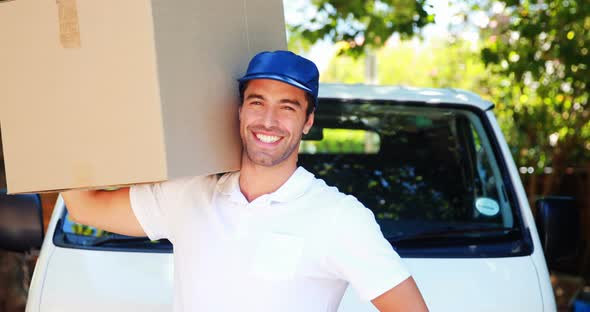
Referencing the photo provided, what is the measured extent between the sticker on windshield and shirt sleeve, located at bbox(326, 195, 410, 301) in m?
1.41

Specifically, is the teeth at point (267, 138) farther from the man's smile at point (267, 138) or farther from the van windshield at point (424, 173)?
the van windshield at point (424, 173)

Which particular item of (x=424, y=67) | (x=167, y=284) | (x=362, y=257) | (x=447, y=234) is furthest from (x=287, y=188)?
(x=424, y=67)

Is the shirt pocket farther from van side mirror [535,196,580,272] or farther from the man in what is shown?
van side mirror [535,196,580,272]

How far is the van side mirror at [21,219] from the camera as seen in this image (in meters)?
3.10

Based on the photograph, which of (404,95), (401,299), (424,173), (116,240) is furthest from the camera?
(424,173)

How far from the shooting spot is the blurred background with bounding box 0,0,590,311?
5.62 meters

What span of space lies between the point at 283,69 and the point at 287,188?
0.34 metres

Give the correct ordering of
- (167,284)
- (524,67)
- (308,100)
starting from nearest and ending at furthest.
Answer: (308,100) → (167,284) → (524,67)

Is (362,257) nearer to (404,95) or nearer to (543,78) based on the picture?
(404,95)

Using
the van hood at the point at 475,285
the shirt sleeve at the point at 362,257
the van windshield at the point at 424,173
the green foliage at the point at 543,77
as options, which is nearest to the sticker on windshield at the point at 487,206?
the van windshield at the point at 424,173

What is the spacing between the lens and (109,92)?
208cm

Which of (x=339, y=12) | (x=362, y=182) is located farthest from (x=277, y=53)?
(x=339, y=12)

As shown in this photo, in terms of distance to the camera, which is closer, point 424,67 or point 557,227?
point 557,227

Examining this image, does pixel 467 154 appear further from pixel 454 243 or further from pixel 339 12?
pixel 339 12
